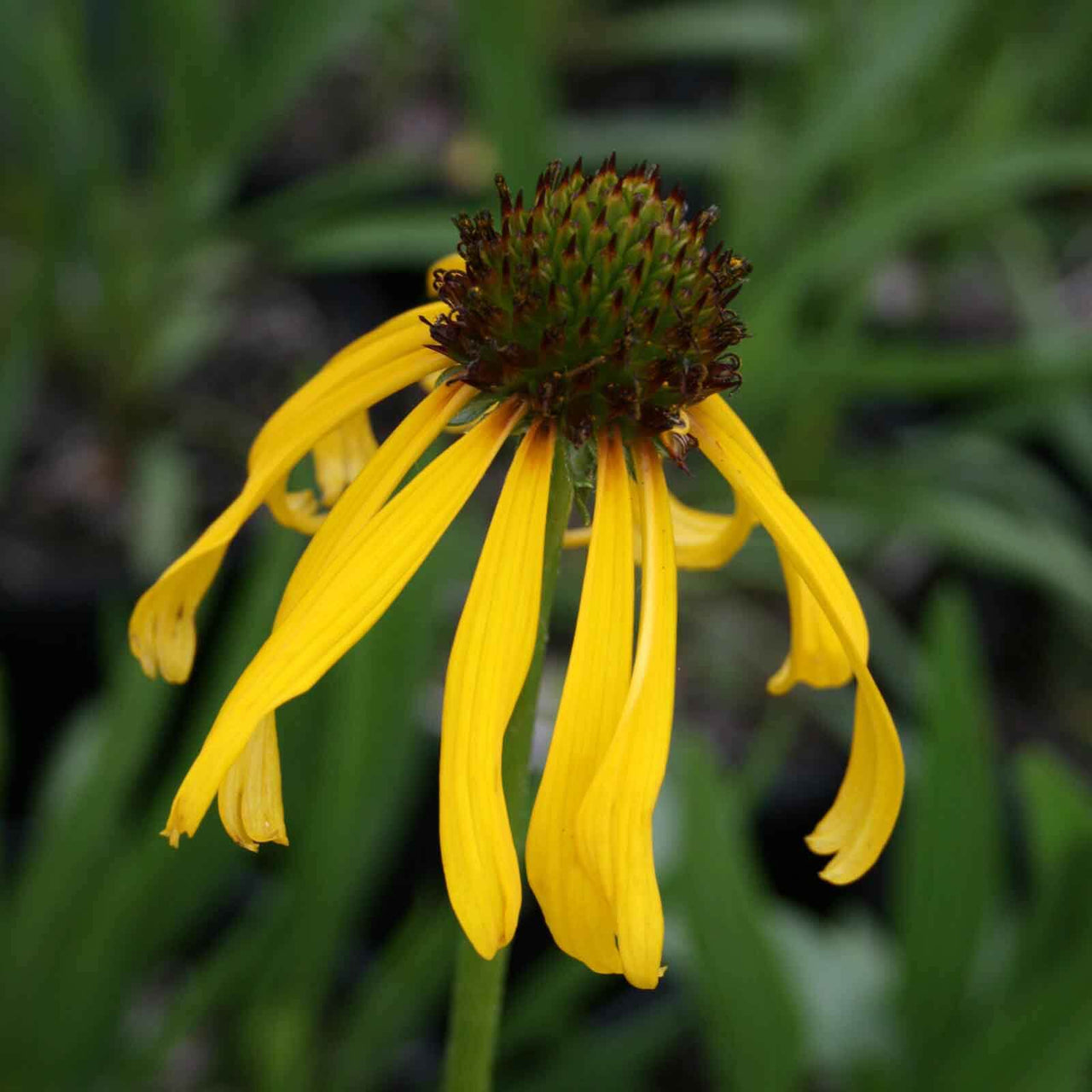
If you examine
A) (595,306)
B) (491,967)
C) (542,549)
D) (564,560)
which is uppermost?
(564,560)

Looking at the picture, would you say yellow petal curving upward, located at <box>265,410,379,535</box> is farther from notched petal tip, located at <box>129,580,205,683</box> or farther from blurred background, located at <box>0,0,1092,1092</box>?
blurred background, located at <box>0,0,1092,1092</box>

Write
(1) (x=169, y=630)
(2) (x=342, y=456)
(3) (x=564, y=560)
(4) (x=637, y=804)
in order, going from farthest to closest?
(3) (x=564, y=560), (2) (x=342, y=456), (1) (x=169, y=630), (4) (x=637, y=804)

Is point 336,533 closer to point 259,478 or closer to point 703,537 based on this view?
point 259,478

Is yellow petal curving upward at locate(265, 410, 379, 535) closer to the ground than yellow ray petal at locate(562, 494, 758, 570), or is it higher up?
higher up

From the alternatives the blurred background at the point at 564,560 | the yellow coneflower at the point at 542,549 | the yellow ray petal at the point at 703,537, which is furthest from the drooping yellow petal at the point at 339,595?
the blurred background at the point at 564,560

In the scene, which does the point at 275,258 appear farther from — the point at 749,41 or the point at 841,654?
the point at 841,654

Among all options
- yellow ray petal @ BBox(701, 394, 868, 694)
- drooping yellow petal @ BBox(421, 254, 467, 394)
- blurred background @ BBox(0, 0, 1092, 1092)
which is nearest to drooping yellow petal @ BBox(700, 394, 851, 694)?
yellow ray petal @ BBox(701, 394, 868, 694)

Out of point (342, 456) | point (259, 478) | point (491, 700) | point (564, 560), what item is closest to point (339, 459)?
point (342, 456)
